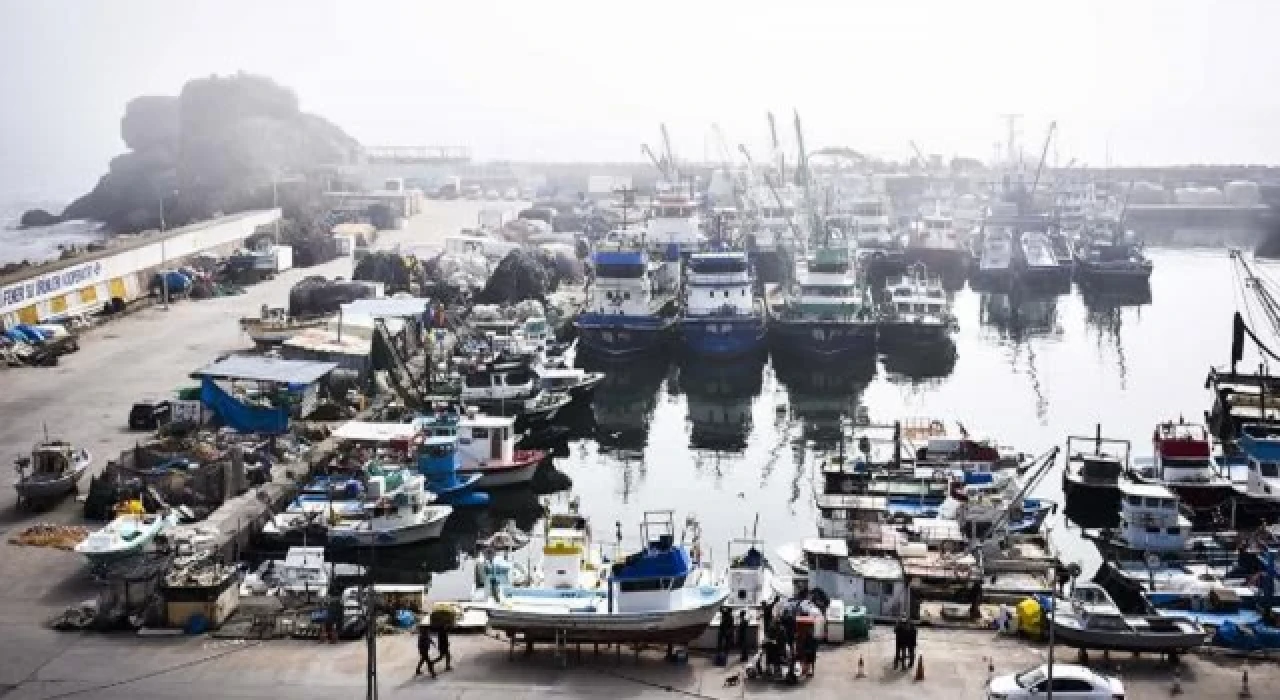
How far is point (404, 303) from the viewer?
41062 millimetres

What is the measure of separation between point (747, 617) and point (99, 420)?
18520 mm

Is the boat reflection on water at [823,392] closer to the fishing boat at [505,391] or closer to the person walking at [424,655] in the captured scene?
the fishing boat at [505,391]

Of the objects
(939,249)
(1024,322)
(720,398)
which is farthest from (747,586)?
(939,249)

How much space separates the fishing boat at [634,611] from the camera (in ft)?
56.9

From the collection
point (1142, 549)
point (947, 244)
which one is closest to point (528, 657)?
point (1142, 549)

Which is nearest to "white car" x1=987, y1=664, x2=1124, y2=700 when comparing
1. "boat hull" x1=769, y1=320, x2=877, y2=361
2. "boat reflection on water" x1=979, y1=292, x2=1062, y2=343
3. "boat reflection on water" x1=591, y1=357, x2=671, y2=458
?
"boat reflection on water" x1=591, y1=357, x2=671, y2=458

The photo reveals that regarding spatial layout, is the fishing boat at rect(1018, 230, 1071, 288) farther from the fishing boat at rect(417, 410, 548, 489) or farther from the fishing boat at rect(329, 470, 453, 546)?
the fishing boat at rect(329, 470, 453, 546)

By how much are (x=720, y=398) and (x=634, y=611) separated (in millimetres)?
24939

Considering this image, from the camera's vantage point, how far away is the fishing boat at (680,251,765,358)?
45.9 meters

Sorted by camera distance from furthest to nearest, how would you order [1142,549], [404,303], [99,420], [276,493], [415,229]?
[415,229] < [404,303] < [99,420] < [276,493] < [1142,549]

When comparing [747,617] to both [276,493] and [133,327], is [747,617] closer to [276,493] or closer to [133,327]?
[276,493]

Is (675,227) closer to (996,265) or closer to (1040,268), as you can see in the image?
(996,265)

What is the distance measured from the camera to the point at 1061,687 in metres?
15.2

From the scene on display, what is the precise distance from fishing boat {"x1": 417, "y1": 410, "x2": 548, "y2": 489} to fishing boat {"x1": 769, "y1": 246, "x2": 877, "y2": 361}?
18328 mm
